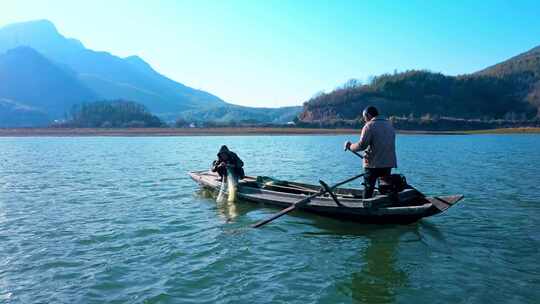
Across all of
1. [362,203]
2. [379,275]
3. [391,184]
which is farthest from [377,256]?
[391,184]

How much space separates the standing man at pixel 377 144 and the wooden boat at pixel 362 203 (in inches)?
40.1

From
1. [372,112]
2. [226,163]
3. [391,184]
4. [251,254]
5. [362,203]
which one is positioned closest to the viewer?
[251,254]

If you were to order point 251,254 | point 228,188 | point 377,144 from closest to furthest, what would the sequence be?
point 251,254, point 377,144, point 228,188

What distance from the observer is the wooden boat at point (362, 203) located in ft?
42.0

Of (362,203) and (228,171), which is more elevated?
(228,171)

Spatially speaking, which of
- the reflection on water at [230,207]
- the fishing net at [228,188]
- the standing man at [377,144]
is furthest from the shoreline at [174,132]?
the standing man at [377,144]

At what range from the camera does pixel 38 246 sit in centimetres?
1248

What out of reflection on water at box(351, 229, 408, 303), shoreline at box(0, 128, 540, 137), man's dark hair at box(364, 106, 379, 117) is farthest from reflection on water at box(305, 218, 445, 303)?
shoreline at box(0, 128, 540, 137)

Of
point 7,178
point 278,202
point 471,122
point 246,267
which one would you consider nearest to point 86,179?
point 7,178

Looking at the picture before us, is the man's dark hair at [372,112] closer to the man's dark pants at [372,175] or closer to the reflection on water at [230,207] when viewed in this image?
the man's dark pants at [372,175]

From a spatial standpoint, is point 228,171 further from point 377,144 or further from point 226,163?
point 377,144

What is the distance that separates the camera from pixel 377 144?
42.8 feet

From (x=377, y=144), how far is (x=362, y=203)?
2017 mm

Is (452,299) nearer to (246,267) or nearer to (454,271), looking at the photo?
A: (454,271)
